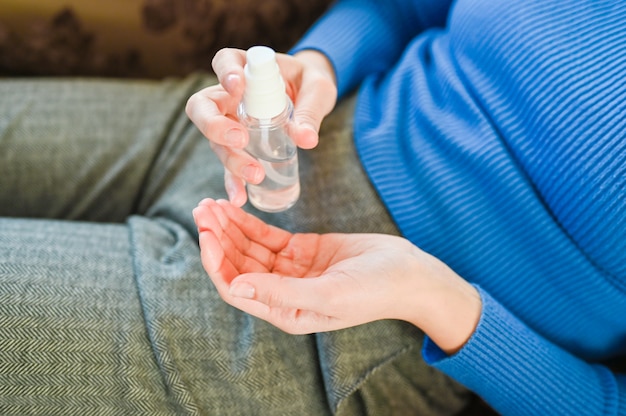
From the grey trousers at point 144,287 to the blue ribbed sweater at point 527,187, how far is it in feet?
0.26

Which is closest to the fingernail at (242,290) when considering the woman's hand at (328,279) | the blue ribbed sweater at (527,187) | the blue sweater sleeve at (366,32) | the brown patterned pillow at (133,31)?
the woman's hand at (328,279)

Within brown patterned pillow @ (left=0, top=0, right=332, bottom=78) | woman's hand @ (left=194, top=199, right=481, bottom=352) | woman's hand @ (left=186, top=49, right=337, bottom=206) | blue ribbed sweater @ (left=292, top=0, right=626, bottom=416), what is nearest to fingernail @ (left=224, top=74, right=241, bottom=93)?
woman's hand @ (left=186, top=49, right=337, bottom=206)

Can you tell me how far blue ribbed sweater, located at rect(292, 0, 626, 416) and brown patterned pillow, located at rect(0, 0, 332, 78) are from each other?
1.19 feet

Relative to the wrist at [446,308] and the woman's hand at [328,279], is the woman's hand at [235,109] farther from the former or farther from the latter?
the wrist at [446,308]

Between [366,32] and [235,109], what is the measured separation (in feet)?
1.09

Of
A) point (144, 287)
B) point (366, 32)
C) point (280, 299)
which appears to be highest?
point (366, 32)

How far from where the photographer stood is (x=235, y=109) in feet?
1.95

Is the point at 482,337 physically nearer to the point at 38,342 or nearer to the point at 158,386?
the point at 158,386

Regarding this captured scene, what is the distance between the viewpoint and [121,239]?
70cm

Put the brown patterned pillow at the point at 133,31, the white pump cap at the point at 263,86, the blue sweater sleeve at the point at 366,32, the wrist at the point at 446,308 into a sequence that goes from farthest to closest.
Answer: the brown patterned pillow at the point at 133,31 → the blue sweater sleeve at the point at 366,32 → the wrist at the point at 446,308 → the white pump cap at the point at 263,86

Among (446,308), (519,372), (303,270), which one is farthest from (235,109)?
(519,372)

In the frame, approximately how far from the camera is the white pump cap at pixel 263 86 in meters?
0.49

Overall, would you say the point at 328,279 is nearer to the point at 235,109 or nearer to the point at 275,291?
the point at 275,291

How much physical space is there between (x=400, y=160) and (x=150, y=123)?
381 mm
